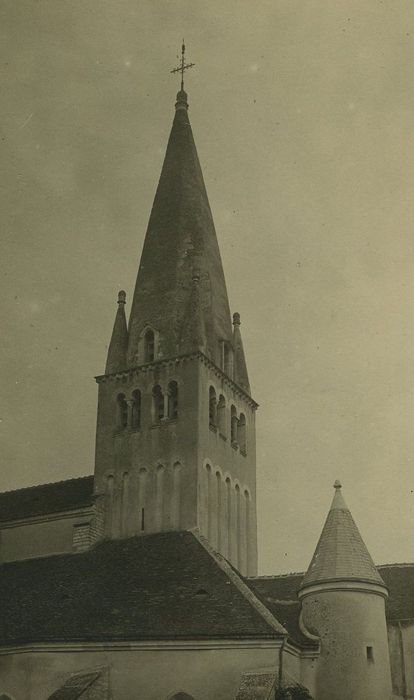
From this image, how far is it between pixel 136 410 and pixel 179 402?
2.58 meters

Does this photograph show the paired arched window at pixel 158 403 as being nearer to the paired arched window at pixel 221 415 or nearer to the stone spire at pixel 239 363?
the paired arched window at pixel 221 415

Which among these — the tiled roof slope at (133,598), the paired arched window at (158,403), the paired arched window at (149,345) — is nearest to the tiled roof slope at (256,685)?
the tiled roof slope at (133,598)

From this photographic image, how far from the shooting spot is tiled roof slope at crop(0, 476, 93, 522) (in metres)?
42.1

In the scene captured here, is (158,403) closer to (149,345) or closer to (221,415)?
(221,415)

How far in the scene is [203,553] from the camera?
36.1 meters

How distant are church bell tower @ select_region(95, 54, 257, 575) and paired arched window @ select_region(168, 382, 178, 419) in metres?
0.04

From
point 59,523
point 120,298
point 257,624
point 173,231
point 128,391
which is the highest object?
point 173,231

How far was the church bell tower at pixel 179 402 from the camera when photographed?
1591 inches

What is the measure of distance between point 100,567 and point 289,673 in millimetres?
9076

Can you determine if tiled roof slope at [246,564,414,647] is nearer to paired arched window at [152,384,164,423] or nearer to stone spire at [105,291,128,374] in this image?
paired arched window at [152,384,164,423]

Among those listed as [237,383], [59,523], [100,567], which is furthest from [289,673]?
[237,383]

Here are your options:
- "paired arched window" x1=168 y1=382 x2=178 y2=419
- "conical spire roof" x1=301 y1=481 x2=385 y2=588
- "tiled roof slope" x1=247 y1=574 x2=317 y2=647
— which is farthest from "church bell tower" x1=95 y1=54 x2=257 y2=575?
"conical spire roof" x1=301 y1=481 x2=385 y2=588

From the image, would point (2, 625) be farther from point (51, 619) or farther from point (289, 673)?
point (289, 673)

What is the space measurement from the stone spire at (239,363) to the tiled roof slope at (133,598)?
9.94 m
